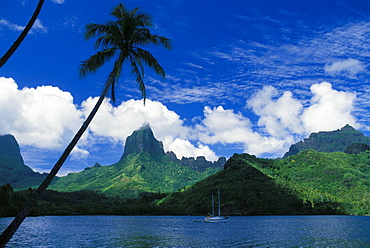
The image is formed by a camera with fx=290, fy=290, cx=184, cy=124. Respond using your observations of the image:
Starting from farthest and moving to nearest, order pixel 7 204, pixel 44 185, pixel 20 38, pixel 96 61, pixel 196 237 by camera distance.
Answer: pixel 7 204
pixel 196 237
pixel 96 61
pixel 44 185
pixel 20 38

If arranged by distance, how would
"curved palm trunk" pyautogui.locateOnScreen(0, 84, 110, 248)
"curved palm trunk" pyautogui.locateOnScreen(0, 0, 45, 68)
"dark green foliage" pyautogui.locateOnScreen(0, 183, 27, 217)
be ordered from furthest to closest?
"dark green foliage" pyautogui.locateOnScreen(0, 183, 27, 217) → "curved palm trunk" pyautogui.locateOnScreen(0, 84, 110, 248) → "curved palm trunk" pyautogui.locateOnScreen(0, 0, 45, 68)

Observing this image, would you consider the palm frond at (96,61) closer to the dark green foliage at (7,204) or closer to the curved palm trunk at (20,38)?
the curved palm trunk at (20,38)

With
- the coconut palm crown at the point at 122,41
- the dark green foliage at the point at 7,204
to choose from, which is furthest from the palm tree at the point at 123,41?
the dark green foliage at the point at 7,204

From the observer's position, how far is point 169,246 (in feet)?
181

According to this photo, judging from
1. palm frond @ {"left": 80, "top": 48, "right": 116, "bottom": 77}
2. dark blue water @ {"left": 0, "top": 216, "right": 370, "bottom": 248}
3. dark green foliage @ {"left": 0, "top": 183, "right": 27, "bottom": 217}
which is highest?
palm frond @ {"left": 80, "top": 48, "right": 116, "bottom": 77}

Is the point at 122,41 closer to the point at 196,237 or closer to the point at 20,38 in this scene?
the point at 20,38

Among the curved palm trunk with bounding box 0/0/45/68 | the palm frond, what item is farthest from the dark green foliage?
the curved palm trunk with bounding box 0/0/45/68

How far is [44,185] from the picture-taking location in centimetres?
1539

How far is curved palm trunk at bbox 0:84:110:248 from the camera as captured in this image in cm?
1299

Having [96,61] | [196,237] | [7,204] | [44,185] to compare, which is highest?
[96,61]

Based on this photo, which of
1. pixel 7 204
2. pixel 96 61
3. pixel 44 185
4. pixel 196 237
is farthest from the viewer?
pixel 7 204

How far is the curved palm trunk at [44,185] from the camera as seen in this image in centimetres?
1299

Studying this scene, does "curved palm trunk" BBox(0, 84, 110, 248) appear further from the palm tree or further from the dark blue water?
the dark blue water

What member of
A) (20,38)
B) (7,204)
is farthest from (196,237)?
(7,204)
